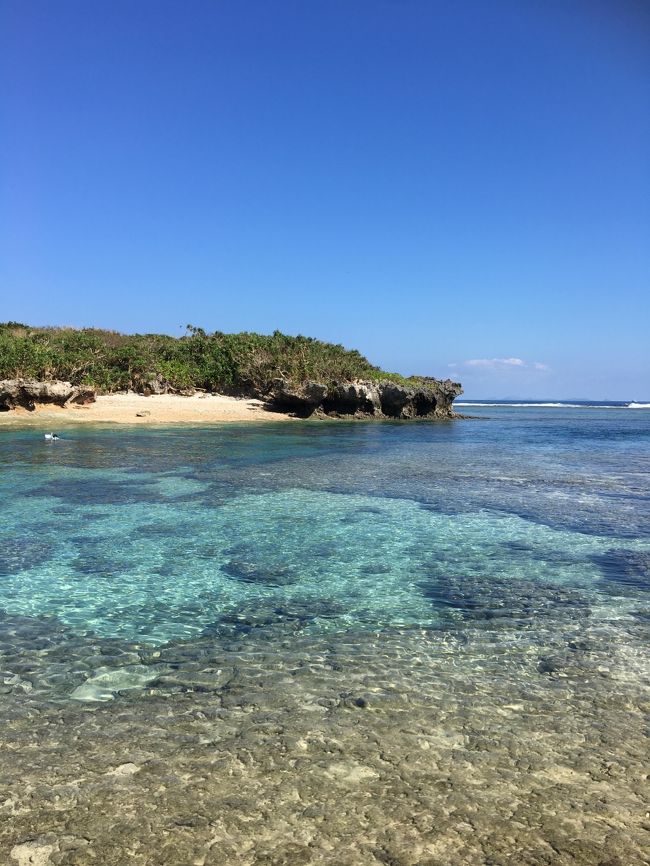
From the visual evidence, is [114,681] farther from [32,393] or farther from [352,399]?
[352,399]

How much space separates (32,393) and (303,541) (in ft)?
121

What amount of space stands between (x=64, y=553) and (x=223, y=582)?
10.5 ft

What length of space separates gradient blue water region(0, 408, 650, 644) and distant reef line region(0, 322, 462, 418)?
30.2 metres

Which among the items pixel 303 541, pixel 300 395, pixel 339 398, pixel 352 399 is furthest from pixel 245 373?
pixel 303 541

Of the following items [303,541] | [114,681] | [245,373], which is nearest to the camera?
[114,681]

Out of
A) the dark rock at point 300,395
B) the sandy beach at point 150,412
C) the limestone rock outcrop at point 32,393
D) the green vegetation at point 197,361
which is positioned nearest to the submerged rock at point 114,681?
the sandy beach at point 150,412

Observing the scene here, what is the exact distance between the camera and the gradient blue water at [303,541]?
7.16 m

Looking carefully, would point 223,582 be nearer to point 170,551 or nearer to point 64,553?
point 170,551

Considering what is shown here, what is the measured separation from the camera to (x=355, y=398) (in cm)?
5512

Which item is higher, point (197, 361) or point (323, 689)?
point (197, 361)

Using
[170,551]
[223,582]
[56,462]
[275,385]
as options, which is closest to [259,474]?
[56,462]

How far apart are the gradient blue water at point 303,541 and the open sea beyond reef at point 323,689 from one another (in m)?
0.06

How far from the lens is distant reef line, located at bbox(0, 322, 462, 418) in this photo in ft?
162

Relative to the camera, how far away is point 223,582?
8195 mm
